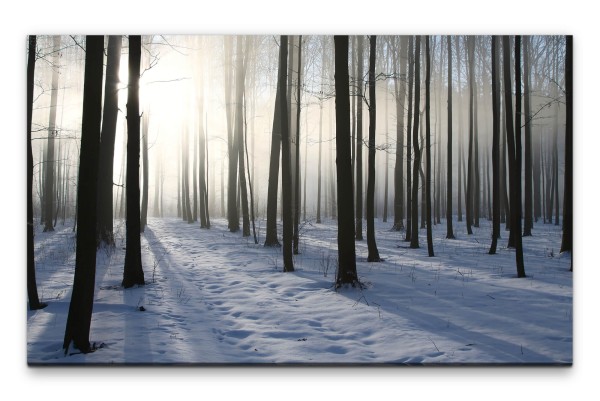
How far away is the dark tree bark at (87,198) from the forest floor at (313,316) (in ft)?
1.51

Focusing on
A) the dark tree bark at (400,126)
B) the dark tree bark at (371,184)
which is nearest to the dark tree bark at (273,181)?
the dark tree bark at (371,184)

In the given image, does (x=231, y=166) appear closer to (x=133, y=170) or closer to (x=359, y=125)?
(x=359, y=125)

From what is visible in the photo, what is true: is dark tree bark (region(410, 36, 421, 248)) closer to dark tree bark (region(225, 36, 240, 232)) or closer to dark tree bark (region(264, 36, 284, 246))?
dark tree bark (region(264, 36, 284, 246))

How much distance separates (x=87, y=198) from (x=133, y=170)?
196cm

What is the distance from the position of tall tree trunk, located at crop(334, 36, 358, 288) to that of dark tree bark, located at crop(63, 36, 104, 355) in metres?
2.78

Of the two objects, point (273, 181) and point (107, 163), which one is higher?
point (107, 163)

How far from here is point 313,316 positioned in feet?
12.7

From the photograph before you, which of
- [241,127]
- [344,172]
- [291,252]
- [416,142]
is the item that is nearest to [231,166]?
[241,127]

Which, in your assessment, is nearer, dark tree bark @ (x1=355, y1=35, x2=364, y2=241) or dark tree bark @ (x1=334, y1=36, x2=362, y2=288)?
dark tree bark @ (x1=334, y1=36, x2=362, y2=288)

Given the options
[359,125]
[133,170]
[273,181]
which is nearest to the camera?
[133,170]

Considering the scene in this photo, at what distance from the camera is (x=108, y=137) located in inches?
316

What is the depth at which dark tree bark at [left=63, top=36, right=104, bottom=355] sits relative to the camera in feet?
9.90

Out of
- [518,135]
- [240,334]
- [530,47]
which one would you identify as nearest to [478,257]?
[518,135]

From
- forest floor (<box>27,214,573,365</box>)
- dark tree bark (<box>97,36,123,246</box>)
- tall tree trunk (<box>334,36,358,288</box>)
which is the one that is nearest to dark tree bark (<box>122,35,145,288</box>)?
forest floor (<box>27,214,573,365</box>)
